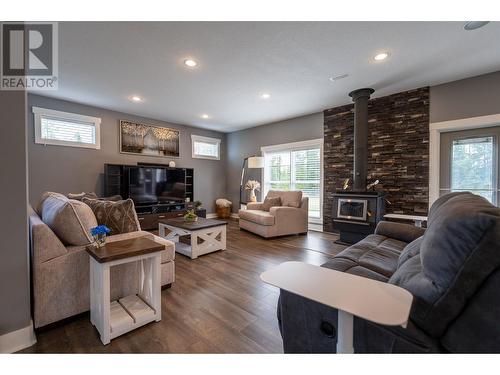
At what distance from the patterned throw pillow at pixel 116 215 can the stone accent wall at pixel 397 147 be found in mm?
3833

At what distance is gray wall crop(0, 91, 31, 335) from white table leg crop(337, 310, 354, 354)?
1806 mm

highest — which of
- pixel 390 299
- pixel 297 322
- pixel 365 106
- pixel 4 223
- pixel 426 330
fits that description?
pixel 365 106

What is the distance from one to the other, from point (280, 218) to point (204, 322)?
8.72 feet

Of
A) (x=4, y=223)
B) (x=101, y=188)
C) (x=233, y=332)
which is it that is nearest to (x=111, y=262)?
(x=4, y=223)

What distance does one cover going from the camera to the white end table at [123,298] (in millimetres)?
1418

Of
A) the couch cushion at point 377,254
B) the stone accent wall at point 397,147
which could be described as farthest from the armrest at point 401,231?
the stone accent wall at point 397,147

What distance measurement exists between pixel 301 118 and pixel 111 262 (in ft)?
15.6

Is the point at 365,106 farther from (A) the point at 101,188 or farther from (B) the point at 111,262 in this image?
(A) the point at 101,188

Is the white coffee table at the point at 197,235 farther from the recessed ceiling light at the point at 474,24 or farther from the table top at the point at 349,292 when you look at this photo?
the recessed ceiling light at the point at 474,24

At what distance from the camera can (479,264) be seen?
0.78 m

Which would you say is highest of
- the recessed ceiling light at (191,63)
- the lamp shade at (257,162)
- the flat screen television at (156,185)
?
the recessed ceiling light at (191,63)

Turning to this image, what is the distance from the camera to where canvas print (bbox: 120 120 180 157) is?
15.8 ft

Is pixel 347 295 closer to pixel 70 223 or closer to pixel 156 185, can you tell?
pixel 70 223

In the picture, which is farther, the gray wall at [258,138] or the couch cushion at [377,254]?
the gray wall at [258,138]
